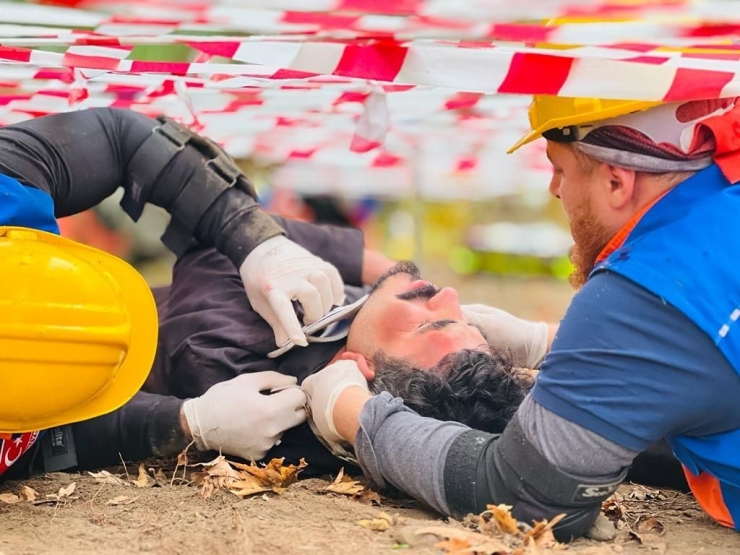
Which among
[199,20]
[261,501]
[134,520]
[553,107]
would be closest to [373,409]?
[261,501]

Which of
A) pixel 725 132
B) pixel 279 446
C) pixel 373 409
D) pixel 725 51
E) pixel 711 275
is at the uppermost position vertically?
pixel 725 51

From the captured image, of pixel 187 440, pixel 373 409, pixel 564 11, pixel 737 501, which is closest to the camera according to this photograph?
pixel 564 11

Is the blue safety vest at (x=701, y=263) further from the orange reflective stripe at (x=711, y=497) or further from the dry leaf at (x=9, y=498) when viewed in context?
the dry leaf at (x=9, y=498)

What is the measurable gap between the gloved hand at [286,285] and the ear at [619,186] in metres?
1.06

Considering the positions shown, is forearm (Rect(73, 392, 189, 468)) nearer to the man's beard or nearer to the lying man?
the lying man

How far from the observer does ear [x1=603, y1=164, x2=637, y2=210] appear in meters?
2.28

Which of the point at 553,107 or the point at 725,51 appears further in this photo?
the point at 553,107

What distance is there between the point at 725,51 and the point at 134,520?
6.16ft

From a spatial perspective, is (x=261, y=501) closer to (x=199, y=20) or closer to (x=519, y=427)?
(x=519, y=427)

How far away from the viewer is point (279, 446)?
288cm

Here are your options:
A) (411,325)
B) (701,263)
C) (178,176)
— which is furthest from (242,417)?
(701,263)

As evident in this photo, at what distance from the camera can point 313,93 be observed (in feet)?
13.8

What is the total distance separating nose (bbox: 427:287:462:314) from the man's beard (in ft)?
1.82

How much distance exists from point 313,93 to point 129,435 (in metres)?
1.92
